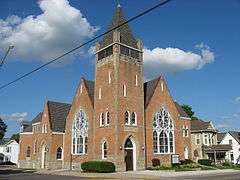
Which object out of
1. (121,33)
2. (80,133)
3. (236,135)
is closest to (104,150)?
(80,133)

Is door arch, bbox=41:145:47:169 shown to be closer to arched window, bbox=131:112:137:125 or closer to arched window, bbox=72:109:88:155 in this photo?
arched window, bbox=72:109:88:155

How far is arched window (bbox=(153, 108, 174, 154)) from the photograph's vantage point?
143 feet

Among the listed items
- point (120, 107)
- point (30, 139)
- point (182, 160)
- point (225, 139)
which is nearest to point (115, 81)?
point (120, 107)

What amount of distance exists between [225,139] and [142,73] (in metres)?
35.2

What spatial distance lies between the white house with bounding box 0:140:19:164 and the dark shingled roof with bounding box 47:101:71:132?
149 ft

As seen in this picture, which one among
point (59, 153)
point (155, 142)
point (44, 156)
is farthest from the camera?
point (44, 156)

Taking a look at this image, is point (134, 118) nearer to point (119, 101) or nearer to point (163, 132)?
point (119, 101)

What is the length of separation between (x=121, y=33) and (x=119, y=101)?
9.05 meters

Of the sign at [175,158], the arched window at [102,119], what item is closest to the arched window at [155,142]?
the sign at [175,158]

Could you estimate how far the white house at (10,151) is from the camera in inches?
3688

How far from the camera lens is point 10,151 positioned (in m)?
94.2

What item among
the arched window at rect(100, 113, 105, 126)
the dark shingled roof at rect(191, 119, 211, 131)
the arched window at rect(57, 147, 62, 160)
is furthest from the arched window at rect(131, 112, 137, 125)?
the dark shingled roof at rect(191, 119, 211, 131)

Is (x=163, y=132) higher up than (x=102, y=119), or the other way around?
(x=102, y=119)

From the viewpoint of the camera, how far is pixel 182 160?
4519 cm
